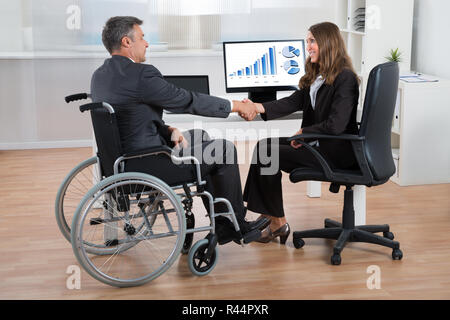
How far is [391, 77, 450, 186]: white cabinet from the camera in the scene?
4.89 metres

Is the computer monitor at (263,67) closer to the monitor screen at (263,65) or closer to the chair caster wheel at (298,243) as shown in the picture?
the monitor screen at (263,65)

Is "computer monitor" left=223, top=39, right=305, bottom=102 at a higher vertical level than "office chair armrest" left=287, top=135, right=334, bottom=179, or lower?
higher

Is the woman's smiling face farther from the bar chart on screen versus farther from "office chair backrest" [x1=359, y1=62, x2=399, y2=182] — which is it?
the bar chart on screen

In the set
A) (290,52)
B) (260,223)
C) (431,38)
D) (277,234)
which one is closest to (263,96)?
(290,52)

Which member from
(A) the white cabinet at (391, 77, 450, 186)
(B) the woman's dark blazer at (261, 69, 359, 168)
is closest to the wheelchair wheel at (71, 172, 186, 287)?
(B) the woman's dark blazer at (261, 69, 359, 168)

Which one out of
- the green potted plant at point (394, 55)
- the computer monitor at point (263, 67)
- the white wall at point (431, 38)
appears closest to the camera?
the computer monitor at point (263, 67)

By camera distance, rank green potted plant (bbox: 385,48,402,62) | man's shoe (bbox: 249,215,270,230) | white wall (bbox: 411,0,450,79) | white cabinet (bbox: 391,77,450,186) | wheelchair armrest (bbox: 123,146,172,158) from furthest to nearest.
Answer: green potted plant (bbox: 385,48,402,62)
white wall (bbox: 411,0,450,79)
white cabinet (bbox: 391,77,450,186)
man's shoe (bbox: 249,215,270,230)
wheelchair armrest (bbox: 123,146,172,158)

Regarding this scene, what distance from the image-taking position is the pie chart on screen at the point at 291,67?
4480mm

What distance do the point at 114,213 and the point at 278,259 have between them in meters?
0.89

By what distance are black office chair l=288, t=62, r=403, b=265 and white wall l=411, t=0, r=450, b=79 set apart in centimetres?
194

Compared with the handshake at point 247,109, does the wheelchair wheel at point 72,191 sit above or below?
below

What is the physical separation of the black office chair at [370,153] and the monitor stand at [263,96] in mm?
982

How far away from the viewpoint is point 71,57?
20.9 feet

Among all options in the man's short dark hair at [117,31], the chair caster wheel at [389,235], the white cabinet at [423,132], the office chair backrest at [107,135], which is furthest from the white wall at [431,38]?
the office chair backrest at [107,135]
